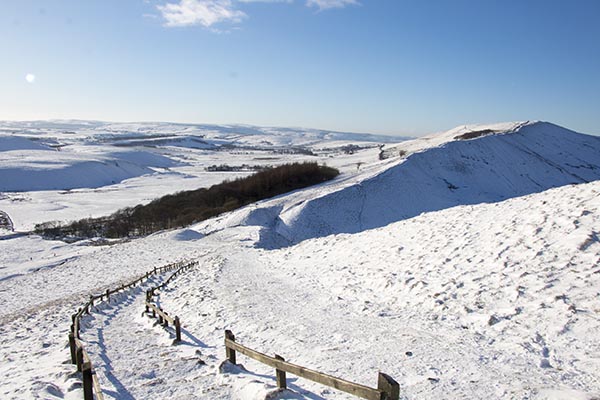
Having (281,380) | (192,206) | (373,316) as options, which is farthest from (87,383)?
(192,206)

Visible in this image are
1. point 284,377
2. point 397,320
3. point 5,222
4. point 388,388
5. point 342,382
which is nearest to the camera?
point 388,388

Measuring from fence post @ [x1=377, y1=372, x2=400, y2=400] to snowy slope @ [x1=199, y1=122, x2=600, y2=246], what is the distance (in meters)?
34.0

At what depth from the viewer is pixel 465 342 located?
8906 millimetres

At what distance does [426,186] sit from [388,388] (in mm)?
52055

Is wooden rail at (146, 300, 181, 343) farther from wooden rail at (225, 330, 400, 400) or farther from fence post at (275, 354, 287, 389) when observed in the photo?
fence post at (275, 354, 287, 389)

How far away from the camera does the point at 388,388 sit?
4754 millimetres

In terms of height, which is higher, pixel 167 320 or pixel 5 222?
pixel 167 320

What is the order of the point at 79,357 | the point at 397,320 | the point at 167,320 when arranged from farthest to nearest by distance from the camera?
the point at 167,320, the point at 397,320, the point at 79,357

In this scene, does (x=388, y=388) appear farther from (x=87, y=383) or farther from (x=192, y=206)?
(x=192, y=206)

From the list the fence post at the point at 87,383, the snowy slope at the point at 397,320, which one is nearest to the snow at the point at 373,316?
the snowy slope at the point at 397,320

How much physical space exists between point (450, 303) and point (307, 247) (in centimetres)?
1559

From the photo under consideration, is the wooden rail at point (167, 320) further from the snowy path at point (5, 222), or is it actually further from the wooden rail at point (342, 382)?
the snowy path at point (5, 222)

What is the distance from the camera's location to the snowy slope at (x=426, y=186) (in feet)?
151

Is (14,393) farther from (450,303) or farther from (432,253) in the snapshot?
(432,253)
